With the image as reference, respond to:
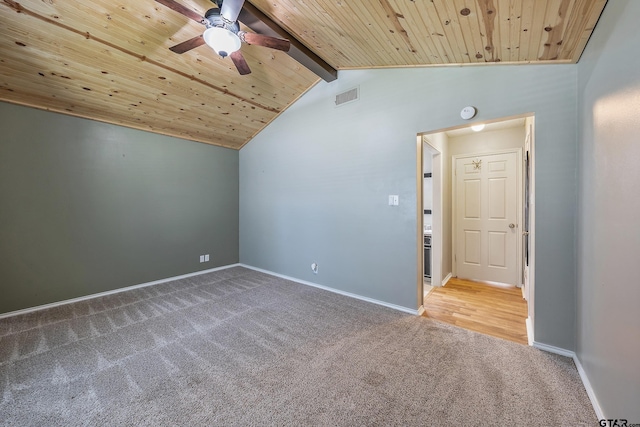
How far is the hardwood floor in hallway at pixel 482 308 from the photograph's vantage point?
2.58 meters

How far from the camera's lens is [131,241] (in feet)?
12.5

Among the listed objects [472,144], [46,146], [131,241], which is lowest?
[131,241]

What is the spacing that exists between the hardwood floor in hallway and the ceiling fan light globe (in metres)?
3.27

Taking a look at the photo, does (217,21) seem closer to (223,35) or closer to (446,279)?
(223,35)

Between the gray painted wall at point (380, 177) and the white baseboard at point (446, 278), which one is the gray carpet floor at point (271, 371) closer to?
the gray painted wall at point (380, 177)

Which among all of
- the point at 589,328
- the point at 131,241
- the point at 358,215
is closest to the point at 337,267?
the point at 358,215

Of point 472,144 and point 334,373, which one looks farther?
point 472,144

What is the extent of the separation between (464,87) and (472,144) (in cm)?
212

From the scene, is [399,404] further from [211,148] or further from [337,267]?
[211,148]

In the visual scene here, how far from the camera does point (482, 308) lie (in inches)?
122

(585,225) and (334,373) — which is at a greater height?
(585,225)

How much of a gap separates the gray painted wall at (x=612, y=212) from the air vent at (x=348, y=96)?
2.11m

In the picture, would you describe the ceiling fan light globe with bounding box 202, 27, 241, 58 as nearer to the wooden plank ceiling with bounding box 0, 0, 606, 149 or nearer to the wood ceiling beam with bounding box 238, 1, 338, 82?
the wood ceiling beam with bounding box 238, 1, 338, 82

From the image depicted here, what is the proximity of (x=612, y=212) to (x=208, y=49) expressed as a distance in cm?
351
